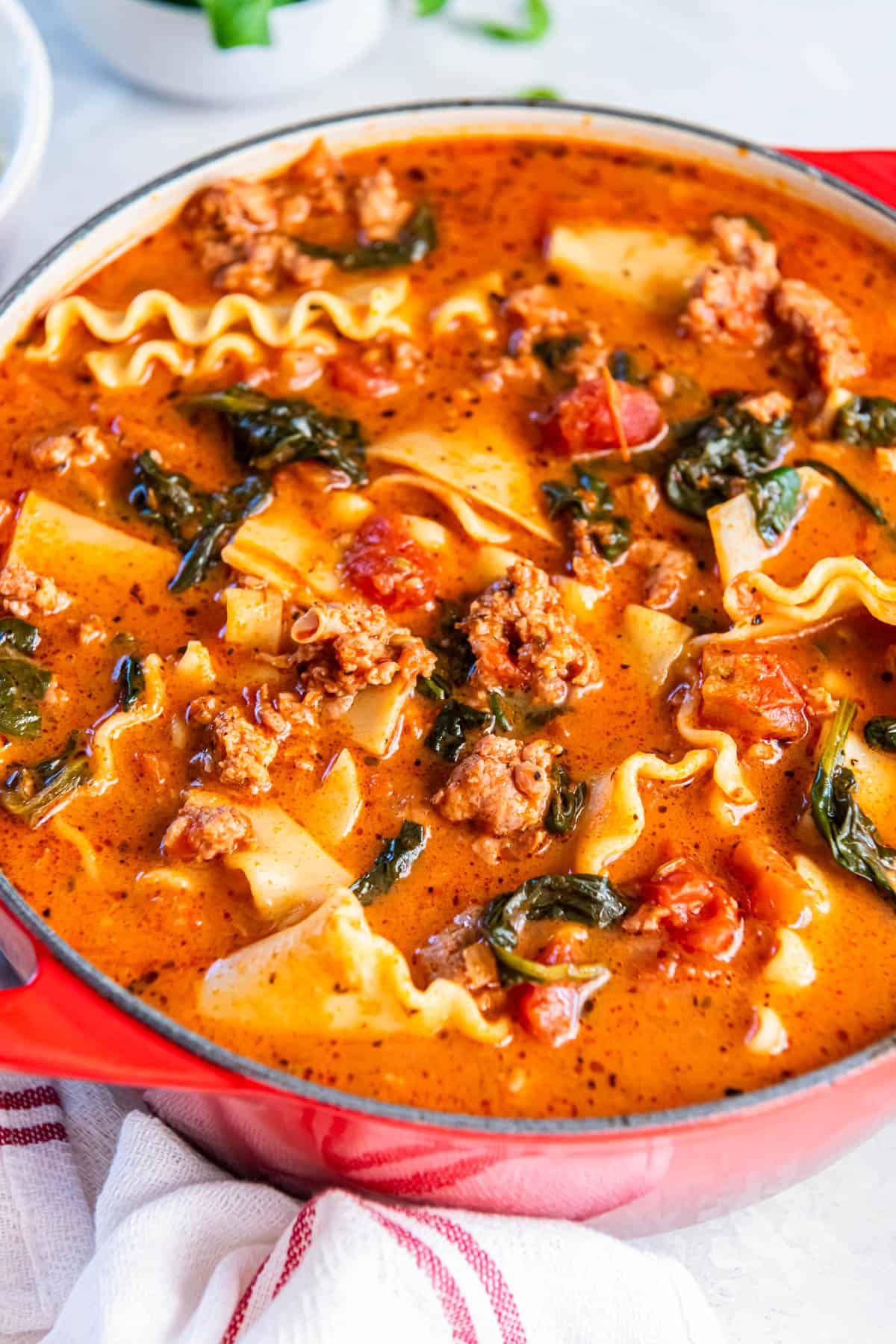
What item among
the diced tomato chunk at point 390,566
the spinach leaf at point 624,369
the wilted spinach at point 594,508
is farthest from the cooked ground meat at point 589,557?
the spinach leaf at point 624,369

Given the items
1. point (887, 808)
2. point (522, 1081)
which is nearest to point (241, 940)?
point (522, 1081)

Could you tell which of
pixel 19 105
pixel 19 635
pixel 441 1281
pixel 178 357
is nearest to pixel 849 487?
pixel 178 357

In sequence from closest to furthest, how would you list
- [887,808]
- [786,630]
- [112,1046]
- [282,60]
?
[112,1046] < [887,808] < [786,630] < [282,60]

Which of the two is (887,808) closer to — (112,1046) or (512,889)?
(512,889)

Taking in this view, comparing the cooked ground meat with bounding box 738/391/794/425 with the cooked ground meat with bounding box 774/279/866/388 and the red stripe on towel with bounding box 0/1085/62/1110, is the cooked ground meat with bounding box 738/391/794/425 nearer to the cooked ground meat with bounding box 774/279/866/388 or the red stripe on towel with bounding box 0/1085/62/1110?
the cooked ground meat with bounding box 774/279/866/388

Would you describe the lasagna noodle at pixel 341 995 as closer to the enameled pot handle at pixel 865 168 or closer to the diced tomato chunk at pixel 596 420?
the diced tomato chunk at pixel 596 420

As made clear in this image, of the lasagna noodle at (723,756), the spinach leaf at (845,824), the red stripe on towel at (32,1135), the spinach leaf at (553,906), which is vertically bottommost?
the red stripe on towel at (32,1135)

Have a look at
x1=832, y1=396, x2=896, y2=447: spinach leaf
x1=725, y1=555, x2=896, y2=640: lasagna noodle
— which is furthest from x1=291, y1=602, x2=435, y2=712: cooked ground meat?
x1=832, y1=396, x2=896, y2=447: spinach leaf
